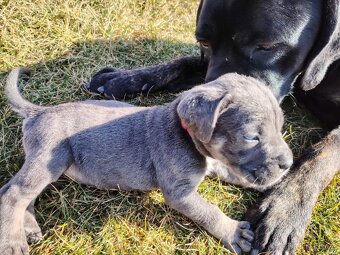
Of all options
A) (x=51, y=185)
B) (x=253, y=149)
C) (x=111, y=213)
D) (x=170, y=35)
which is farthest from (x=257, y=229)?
(x=170, y=35)

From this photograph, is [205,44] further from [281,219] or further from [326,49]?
[281,219]

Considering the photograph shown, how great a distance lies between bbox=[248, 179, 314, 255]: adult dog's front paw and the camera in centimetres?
338

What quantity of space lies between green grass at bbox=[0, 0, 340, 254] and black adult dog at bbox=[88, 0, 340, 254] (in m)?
0.21

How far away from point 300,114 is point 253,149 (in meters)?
1.71

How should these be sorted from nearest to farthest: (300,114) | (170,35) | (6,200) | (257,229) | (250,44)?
(6,200), (257,229), (250,44), (300,114), (170,35)

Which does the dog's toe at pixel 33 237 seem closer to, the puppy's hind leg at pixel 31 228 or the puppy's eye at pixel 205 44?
the puppy's hind leg at pixel 31 228

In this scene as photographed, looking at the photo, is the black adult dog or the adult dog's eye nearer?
the black adult dog

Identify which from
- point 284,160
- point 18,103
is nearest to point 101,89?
point 18,103

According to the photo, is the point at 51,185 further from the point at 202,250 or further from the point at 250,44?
the point at 250,44

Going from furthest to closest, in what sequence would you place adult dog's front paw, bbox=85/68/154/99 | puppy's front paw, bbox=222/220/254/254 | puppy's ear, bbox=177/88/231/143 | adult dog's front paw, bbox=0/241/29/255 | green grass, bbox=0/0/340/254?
adult dog's front paw, bbox=85/68/154/99 < green grass, bbox=0/0/340/254 < puppy's front paw, bbox=222/220/254/254 < adult dog's front paw, bbox=0/241/29/255 < puppy's ear, bbox=177/88/231/143

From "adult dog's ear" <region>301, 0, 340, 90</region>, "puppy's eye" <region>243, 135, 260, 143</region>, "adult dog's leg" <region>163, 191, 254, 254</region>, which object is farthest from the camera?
"adult dog's ear" <region>301, 0, 340, 90</region>

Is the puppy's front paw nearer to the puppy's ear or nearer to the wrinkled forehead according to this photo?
the puppy's ear

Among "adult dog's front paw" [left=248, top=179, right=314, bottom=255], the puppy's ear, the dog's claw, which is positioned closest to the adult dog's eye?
the puppy's ear

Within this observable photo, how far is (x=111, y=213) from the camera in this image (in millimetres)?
3562
